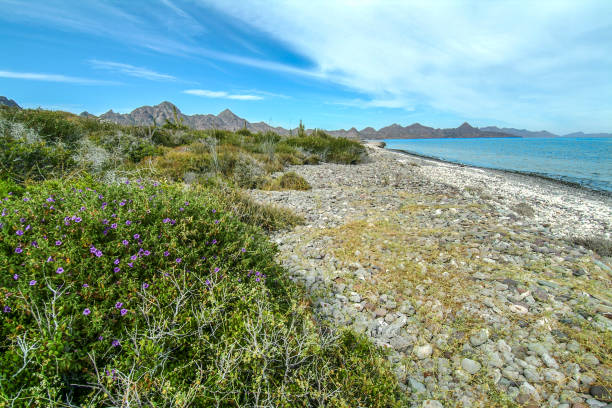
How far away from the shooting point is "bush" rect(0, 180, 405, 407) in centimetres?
175

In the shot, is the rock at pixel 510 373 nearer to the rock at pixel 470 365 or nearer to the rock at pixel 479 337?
the rock at pixel 470 365

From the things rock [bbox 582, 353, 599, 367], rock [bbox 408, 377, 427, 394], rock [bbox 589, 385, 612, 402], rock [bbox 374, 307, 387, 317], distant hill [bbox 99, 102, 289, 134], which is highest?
distant hill [bbox 99, 102, 289, 134]

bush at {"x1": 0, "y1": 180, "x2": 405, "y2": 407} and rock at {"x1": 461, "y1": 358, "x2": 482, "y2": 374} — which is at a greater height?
bush at {"x1": 0, "y1": 180, "x2": 405, "y2": 407}

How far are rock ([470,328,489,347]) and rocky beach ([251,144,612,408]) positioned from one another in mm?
14

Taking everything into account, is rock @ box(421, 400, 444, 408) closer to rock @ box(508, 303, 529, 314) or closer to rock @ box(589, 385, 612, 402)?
rock @ box(589, 385, 612, 402)

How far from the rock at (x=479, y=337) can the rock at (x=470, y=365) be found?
11.1 inches

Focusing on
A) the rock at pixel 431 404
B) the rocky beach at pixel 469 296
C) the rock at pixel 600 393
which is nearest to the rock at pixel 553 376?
the rocky beach at pixel 469 296

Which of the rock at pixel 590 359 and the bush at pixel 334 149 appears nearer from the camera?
the rock at pixel 590 359

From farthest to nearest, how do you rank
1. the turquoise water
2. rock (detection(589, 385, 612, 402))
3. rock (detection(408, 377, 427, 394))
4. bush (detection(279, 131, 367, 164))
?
bush (detection(279, 131, 367, 164)) < the turquoise water < rock (detection(408, 377, 427, 394)) < rock (detection(589, 385, 612, 402))

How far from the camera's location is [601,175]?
21234 millimetres

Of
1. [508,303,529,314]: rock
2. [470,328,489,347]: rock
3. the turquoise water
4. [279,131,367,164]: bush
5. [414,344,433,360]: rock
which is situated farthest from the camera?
[279,131,367,164]: bush

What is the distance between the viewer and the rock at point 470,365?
2.95m

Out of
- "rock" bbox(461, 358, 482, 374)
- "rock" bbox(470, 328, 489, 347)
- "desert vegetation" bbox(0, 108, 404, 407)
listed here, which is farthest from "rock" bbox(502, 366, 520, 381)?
"desert vegetation" bbox(0, 108, 404, 407)

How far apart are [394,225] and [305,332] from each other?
16.1ft
